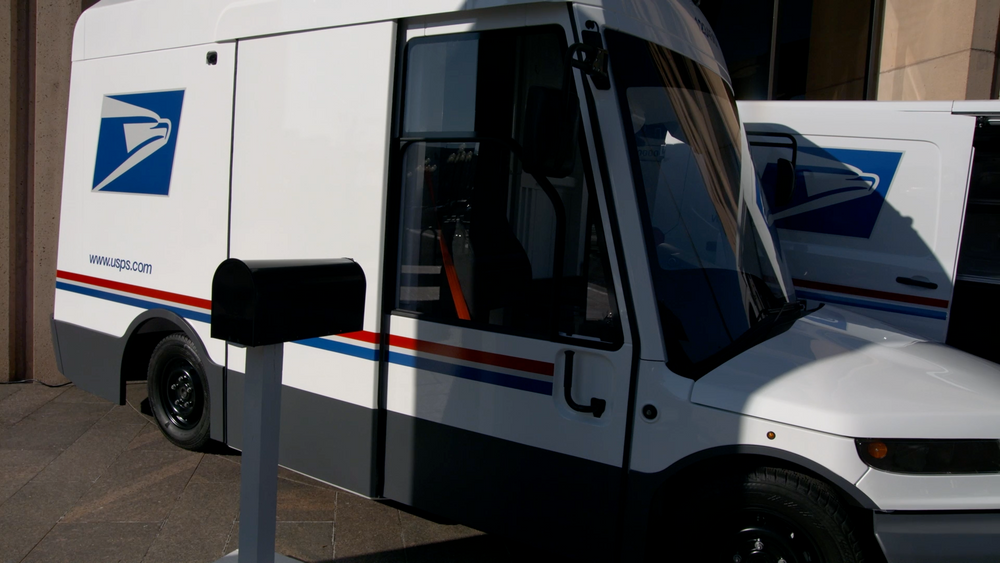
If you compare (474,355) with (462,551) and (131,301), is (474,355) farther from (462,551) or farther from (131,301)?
(131,301)

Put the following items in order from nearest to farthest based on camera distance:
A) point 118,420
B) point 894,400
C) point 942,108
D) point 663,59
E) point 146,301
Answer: point 894,400 → point 663,59 → point 146,301 → point 942,108 → point 118,420

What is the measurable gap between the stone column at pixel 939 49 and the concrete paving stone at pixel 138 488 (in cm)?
817

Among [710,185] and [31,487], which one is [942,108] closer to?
[710,185]

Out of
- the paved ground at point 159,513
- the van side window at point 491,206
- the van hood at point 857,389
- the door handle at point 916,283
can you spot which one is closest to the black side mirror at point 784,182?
the door handle at point 916,283

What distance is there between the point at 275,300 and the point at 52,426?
386 cm

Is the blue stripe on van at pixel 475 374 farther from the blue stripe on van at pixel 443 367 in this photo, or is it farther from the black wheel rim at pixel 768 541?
the black wheel rim at pixel 768 541

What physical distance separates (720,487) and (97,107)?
450cm

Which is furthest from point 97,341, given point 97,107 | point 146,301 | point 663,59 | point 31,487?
point 663,59

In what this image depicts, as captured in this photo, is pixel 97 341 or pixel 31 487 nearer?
pixel 31 487

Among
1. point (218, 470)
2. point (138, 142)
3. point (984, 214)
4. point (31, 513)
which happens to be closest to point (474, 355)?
point (218, 470)

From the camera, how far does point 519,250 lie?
309cm

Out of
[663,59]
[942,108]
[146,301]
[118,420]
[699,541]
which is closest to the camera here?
[699,541]

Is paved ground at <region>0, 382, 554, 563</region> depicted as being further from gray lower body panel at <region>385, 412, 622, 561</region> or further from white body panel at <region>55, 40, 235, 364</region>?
white body panel at <region>55, 40, 235, 364</region>

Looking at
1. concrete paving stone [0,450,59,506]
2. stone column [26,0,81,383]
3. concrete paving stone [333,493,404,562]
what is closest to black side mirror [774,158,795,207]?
concrete paving stone [333,493,404,562]
